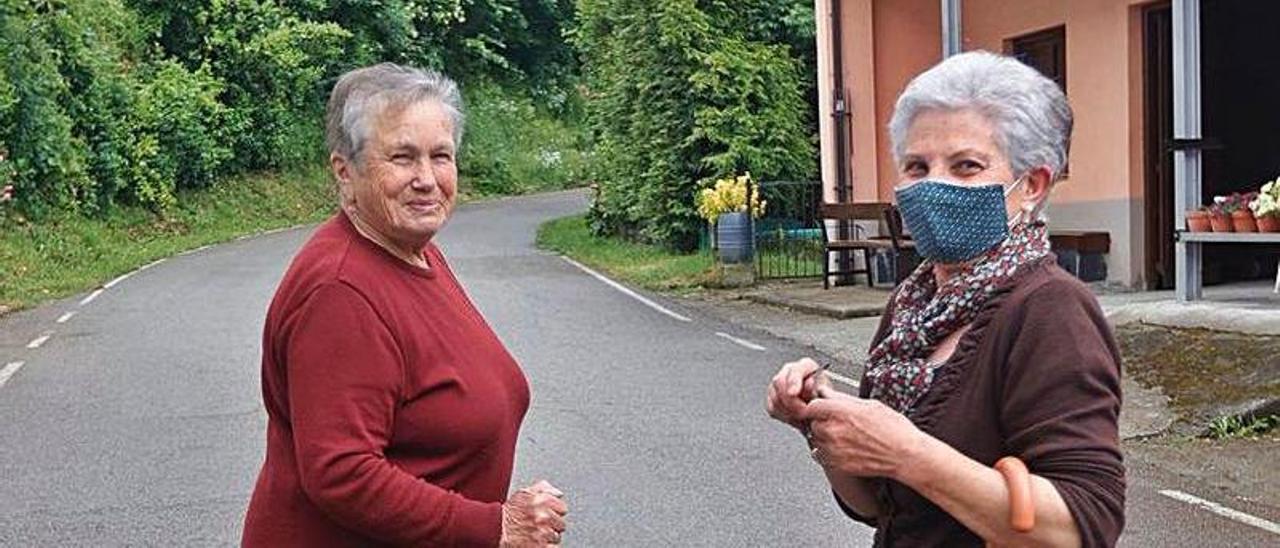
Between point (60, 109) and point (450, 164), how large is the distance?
26879 millimetres

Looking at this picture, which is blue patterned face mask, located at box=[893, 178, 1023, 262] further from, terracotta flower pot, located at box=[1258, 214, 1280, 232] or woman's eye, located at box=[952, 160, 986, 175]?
terracotta flower pot, located at box=[1258, 214, 1280, 232]

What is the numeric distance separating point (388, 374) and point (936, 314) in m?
0.95

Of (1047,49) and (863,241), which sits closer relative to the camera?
(1047,49)

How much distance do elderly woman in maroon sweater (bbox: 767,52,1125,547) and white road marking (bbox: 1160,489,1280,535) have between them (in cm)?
431

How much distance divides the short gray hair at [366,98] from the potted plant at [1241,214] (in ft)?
28.7

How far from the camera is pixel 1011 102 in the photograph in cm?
213

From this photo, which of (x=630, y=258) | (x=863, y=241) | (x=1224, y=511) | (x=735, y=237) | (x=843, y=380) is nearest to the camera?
(x=1224, y=511)

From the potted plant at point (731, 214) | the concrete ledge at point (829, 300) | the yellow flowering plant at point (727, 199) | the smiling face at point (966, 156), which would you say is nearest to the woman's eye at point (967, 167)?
the smiling face at point (966, 156)

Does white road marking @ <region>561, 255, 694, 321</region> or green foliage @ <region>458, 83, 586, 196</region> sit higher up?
green foliage @ <region>458, 83, 586, 196</region>

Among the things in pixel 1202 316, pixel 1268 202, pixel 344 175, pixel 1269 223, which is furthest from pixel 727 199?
pixel 344 175

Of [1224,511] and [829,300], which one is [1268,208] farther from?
[829,300]

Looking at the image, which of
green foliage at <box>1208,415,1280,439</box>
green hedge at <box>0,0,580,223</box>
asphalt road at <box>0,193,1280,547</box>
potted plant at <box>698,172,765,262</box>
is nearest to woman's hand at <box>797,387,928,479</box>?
asphalt road at <box>0,193,1280,547</box>

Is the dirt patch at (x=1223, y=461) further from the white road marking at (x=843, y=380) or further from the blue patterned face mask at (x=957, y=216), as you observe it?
the blue patterned face mask at (x=957, y=216)

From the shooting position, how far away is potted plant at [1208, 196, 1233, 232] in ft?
33.6
